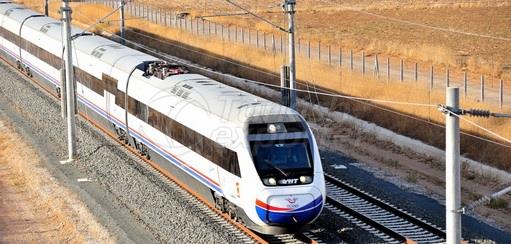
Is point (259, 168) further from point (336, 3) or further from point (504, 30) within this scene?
point (336, 3)

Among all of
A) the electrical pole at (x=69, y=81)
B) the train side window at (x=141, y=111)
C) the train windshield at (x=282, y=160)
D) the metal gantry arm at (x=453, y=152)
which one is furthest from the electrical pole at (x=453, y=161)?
the electrical pole at (x=69, y=81)

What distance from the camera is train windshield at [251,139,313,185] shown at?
63.7 ft

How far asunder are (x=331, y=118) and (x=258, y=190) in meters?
18.7

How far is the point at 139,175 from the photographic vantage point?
26.9m

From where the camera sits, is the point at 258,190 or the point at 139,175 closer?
the point at 258,190

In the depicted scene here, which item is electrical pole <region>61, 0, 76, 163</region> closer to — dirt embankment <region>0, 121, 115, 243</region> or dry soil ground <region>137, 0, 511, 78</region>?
dirt embankment <region>0, 121, 115, 243</region>

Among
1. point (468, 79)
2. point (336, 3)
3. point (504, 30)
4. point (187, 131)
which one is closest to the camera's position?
point (187, 131)

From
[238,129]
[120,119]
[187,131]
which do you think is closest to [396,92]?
[120,119]

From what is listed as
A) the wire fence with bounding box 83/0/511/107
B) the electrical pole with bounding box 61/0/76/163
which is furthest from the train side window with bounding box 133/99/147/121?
the wire fence with bounding box 83/0/511/107

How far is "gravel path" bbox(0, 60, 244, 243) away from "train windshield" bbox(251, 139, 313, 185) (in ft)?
6.86

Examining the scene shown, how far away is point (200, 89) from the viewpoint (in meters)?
24.4

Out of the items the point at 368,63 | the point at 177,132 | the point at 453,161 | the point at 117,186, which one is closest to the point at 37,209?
the point at 117,186

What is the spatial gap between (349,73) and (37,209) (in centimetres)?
2225

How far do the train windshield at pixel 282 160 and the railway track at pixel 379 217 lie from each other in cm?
274
